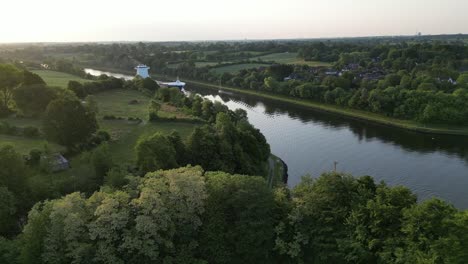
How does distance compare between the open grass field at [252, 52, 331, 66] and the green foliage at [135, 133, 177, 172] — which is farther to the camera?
the open grass field at [252, 52, 331, 66]

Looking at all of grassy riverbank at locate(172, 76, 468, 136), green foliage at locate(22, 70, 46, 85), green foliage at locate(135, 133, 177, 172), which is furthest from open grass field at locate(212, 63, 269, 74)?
green foliage at locate(135, 133, 177, 172)

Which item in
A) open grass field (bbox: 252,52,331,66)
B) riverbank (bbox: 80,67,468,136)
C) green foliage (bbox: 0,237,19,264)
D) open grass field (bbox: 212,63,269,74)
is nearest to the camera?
green foliage (bbox: 0,237,19,264)

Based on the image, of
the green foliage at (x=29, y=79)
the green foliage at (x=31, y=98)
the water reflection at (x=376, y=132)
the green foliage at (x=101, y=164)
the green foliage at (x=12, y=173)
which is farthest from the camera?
the green foliage at (x=29, y=79)

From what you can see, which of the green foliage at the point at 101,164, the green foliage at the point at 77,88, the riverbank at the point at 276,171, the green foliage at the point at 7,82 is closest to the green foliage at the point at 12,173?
the green foliage at the point at 101,164

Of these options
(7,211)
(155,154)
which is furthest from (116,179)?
(7,211)

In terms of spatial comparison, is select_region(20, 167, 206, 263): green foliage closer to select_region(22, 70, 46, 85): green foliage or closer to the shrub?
the shrub

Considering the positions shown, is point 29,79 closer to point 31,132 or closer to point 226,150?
point 31,132

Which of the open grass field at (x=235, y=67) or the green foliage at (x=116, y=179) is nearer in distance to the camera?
the green foliage at (x=116, y=179)

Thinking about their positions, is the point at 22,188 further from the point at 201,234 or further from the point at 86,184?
the point at 201,234

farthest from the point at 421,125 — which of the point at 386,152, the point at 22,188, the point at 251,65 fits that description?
the point at 251,65

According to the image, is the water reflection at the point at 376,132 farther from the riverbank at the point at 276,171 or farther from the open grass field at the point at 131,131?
the open grass field at the point at 131,131
